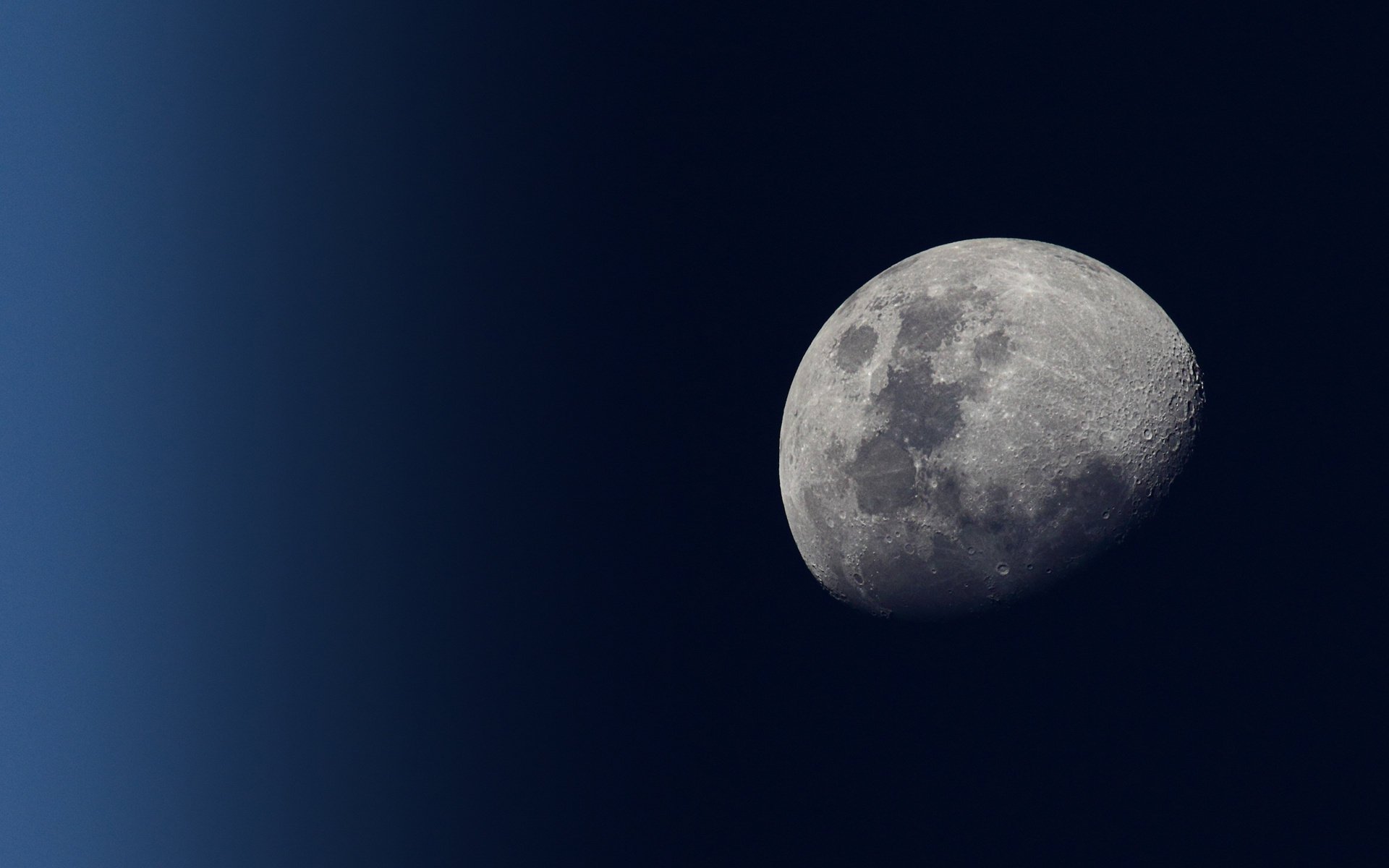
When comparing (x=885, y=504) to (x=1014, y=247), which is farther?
(x=1014, y=247)

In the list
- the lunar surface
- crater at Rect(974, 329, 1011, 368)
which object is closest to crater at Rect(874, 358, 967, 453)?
the lunar surface

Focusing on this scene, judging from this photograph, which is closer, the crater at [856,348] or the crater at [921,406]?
the crater at [921,406]

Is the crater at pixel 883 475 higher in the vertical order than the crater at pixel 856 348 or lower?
lower

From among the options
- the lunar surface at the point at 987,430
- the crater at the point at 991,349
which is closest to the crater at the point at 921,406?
the lunar surface at the point at 987,430

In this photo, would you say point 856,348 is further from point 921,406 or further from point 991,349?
point 991,349

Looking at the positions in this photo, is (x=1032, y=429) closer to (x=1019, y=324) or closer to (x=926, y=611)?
(x=1019, y=324)

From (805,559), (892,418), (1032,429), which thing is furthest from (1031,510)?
(805,559)

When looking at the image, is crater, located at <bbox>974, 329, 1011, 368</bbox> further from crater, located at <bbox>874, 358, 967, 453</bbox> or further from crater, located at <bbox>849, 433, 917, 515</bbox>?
crater, located at <bbox>849, 433, 917, 515</bbox>

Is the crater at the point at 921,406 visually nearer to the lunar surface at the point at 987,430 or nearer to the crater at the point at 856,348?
the lunar surface at the point at 987,430
